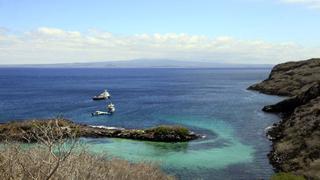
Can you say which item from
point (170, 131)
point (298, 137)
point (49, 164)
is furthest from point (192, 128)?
point (49, 164)

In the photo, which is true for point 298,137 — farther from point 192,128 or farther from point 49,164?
point 49,164

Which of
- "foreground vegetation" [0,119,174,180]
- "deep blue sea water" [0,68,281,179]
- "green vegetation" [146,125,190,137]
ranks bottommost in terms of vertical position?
"deep blue sea water" [0,68,281,179]

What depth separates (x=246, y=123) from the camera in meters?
83.8

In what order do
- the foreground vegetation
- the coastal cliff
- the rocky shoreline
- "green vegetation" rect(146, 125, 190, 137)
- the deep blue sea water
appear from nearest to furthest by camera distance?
the foreground vegetation
the coastal cliff
the deep blue sea water
the rocky shoreline
"green vegetation" rect(146, 125, 190, 137)

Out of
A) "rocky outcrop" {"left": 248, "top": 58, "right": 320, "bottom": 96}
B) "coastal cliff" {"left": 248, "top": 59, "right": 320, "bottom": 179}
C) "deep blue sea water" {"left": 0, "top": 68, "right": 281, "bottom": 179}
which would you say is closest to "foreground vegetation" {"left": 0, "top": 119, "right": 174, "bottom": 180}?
"deep blue sea water" {"left": 0, "top": 68, "right": 281, "bottom": 179}

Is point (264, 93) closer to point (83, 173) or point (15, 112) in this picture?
point (15, 112)

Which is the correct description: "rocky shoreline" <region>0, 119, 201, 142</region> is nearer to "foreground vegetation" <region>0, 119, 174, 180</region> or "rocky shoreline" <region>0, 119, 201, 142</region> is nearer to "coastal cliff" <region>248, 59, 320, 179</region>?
"coastal cliff" <region>248, 59, 320, 179</region>

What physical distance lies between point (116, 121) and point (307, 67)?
326 ft

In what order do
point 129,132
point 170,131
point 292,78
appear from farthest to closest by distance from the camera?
point 292,78, point 129,132, point 170,131

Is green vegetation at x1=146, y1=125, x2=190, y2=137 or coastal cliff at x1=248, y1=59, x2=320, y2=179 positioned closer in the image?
coastal cliff at x1=248, y1=59, x2=320, y2=179

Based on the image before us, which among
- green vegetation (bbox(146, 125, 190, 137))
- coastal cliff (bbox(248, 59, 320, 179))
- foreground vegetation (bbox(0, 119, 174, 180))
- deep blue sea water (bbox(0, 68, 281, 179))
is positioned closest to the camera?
foreground vegetation (bbox(0, 119, 174, 180))

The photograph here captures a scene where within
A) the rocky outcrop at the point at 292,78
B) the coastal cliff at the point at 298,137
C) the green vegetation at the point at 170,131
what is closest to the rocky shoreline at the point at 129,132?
the green vegetation at the point at 170,131

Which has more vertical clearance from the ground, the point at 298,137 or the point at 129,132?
the point at 298,137

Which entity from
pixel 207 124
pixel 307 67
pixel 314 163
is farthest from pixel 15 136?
pixel 307 67
